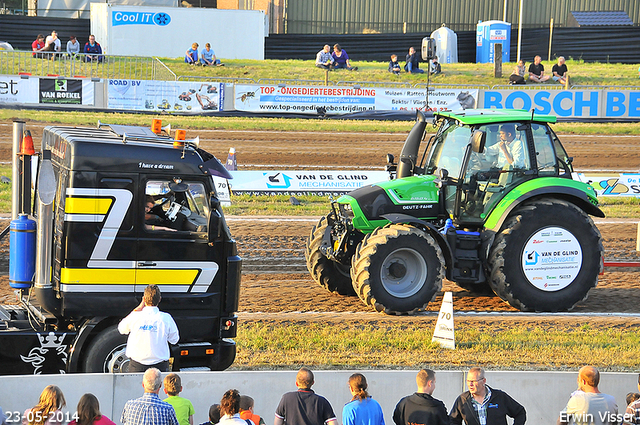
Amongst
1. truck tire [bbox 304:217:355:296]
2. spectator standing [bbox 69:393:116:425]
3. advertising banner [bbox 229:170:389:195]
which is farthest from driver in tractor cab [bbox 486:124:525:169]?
advertising banner [bbox 229:170:389:195]

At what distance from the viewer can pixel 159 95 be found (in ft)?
80.3

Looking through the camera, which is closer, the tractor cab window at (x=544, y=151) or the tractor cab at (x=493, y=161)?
the tractor cab at (x=493, y=161)

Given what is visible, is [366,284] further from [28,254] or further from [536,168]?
[28,254]

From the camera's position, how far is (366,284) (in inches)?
374

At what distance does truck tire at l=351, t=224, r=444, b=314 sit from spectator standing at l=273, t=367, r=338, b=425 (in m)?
3.86

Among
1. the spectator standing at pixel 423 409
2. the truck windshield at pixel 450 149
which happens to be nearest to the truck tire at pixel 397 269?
the truck windshield at pixel 450 149

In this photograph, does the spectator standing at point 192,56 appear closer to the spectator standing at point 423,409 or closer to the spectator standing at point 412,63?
the spectator standing at point 412,63

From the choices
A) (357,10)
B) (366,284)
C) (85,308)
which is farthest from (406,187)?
(357,10)

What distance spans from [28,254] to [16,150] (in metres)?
0.98

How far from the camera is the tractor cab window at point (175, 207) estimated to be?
726 cm

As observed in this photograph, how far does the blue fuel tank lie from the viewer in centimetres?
708

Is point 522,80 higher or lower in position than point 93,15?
lower

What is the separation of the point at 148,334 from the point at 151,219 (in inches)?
47.8

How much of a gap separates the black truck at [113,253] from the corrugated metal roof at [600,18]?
119 ft
